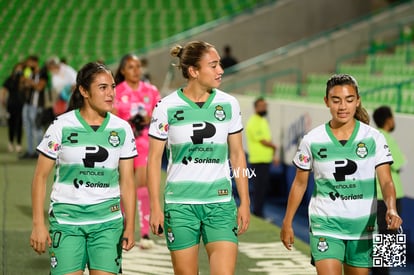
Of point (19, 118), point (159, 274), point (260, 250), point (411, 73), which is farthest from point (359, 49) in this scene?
point (159, 274)

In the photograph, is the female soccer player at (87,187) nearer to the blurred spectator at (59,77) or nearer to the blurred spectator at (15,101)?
the blurred spectator at (59,77)

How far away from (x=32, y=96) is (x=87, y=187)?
578 inches

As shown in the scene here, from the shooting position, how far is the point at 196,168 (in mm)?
6641

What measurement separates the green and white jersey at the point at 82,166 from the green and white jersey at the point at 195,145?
18.5 inches

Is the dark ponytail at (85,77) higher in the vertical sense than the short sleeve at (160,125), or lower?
higher

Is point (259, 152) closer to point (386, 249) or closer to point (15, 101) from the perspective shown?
point (386, 249)

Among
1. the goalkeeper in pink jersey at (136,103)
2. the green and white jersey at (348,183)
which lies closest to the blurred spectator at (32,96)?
the goalkeeper in pink jersey at (136,103)

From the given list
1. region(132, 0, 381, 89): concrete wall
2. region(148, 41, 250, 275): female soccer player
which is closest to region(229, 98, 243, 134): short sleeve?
region(148, 41, 250, 275): female soccer player

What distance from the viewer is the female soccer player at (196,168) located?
658cm

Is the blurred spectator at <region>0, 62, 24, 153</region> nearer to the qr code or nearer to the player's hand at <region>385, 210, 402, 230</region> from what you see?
the qr code

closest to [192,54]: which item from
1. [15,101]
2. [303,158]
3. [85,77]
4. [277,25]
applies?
[85,77]

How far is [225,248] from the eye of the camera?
21.4 ft

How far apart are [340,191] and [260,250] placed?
15.7 feet

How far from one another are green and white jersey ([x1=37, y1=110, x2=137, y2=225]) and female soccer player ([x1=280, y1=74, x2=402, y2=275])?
137cm
